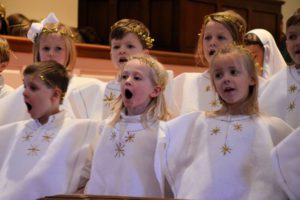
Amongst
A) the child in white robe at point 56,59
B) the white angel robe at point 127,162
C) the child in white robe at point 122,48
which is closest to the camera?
the white angel robe at point 127,162

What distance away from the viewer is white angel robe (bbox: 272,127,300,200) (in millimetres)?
2855

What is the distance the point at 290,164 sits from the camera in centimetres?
287

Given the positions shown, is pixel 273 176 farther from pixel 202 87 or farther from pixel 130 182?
pixel 202 87

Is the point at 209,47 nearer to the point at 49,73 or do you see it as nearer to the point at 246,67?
the point at 246,67

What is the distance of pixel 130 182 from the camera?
132 inches

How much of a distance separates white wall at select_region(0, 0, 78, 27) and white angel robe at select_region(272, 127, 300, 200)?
6807 mm

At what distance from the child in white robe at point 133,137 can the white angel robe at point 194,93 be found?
1.83ft

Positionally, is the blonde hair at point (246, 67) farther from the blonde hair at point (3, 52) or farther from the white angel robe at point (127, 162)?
the blonde hair at point (3, 52)

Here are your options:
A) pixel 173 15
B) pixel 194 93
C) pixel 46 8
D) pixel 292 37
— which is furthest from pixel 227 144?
pixel 46 8

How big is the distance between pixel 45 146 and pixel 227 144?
1.04 m

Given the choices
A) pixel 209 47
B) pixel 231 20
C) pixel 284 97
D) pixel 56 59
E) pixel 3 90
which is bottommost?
pixel 3 90

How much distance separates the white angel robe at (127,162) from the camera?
336 cm

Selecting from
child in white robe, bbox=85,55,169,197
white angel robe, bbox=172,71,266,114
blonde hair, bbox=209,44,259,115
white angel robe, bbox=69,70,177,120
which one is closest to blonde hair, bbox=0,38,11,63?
white angel robe, bbox=69,70,177,120

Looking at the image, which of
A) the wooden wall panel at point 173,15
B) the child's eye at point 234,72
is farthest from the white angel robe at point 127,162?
the wooden wall panel at point 173,15
